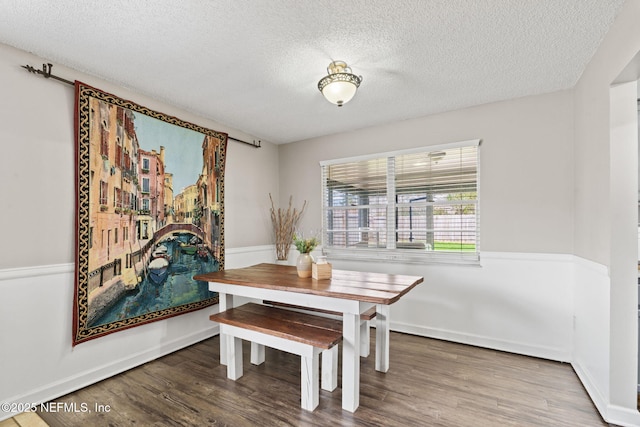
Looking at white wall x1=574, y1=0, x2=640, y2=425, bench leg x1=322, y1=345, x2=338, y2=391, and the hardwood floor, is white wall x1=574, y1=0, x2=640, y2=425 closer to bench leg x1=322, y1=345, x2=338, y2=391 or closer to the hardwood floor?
the hardwood floor

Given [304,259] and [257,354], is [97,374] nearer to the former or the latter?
[257,354]

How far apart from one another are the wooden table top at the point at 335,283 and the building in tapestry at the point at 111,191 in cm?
73

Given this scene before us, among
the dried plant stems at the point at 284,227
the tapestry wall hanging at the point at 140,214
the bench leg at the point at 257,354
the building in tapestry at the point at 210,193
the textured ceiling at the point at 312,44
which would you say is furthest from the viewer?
the dried plant stems at the point at 284,227

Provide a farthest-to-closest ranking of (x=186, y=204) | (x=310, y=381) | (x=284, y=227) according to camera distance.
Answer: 1. (x=284, y=227)
2. (x=186, y=204)
3. (x=310, y=381)

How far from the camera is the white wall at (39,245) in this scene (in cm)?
203

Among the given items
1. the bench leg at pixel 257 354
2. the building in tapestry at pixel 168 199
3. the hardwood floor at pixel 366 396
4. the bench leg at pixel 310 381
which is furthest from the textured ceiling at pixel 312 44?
the hardwood floor at pixel 366 396

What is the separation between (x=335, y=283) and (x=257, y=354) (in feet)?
3.54

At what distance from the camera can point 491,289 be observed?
9.95 ft

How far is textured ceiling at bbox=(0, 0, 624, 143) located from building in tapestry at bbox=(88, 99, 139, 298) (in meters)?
0.39

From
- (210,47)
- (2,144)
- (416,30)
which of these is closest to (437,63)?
(416,30)

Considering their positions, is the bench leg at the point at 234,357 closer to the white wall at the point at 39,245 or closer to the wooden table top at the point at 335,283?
the wooden table top at the point at 335,283

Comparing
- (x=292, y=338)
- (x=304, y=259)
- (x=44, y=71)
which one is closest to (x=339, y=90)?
(x=304, y=259)

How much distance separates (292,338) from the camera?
208 cm

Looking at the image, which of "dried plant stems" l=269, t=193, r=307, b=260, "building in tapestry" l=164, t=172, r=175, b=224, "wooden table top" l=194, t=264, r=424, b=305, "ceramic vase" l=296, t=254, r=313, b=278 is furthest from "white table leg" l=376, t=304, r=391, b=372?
"building in tapestry" l=164, t=172, r=175, b=224
